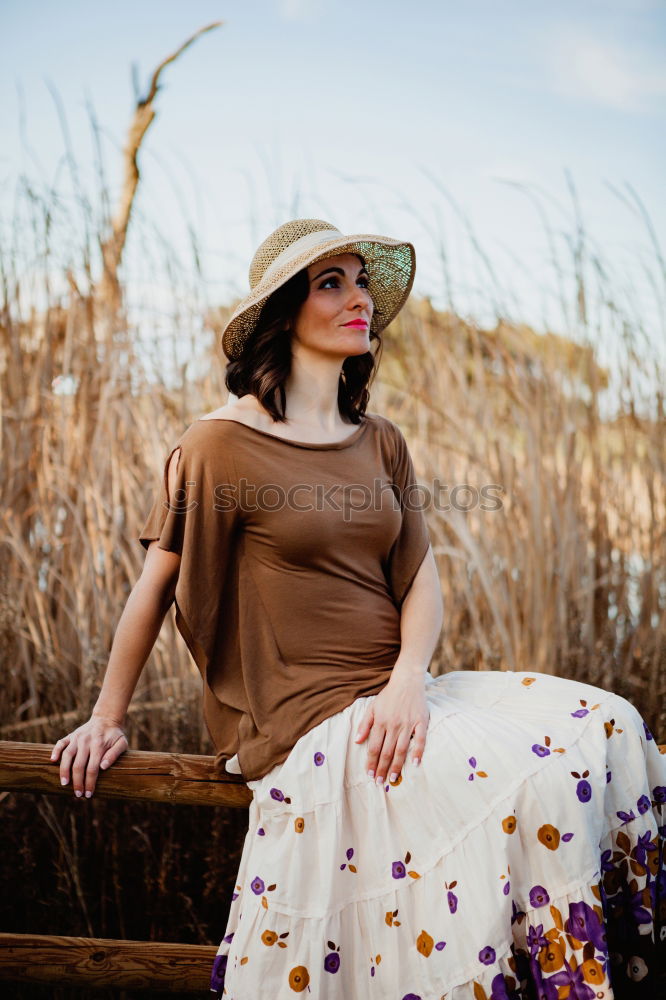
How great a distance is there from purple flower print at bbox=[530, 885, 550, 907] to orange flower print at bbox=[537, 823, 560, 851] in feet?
0.21

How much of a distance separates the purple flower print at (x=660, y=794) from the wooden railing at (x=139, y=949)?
0.69 metres

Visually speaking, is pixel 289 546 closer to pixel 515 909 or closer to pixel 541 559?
pixel 515 909

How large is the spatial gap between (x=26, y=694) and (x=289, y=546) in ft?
5.37

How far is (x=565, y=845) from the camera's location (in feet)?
4.11

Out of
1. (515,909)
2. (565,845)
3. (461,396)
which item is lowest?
(515,909)

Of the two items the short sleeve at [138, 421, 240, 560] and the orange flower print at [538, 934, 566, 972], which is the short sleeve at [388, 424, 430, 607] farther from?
the orange flower print at [538, 934, 566, 972]

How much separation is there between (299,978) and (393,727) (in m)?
0.40

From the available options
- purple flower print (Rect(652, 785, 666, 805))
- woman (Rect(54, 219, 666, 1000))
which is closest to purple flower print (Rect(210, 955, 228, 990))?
woman (Rect(54, 219, 666, 1000))

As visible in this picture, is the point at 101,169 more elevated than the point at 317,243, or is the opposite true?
the point at 101,169

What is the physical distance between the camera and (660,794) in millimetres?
1413

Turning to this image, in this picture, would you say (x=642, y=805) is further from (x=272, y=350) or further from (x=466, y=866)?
(x=272, y=350)

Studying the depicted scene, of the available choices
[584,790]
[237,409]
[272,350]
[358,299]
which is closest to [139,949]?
[584,790]

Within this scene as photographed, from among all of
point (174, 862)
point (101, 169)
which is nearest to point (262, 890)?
point (174, 862)

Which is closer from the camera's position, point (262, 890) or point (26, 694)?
point (262, 890)
